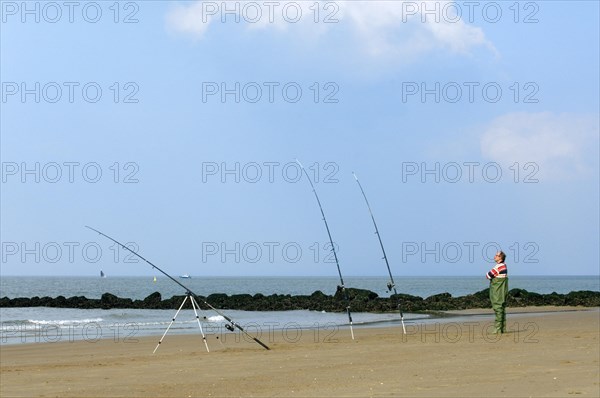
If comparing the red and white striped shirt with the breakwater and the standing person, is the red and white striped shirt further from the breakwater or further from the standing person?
the breakwater

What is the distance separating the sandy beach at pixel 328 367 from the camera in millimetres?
9258

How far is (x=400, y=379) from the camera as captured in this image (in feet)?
32.2

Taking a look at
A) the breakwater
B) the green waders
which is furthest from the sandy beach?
the breakwater

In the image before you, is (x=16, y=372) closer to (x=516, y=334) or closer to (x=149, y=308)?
(x=516, y=334)

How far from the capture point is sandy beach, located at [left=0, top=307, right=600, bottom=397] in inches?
364

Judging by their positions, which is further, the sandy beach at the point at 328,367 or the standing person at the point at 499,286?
the standing person at the point at 499,286

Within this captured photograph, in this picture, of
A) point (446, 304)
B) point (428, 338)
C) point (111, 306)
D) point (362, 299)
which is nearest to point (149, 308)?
point (111, 306)

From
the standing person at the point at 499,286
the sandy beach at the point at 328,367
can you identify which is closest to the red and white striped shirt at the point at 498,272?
the standing person at the point at 499,286

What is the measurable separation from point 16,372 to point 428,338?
717cm

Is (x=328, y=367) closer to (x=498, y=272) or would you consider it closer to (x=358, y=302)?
(x=498, y=272)

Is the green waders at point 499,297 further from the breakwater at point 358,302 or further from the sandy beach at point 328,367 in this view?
the breakwater at point 358,302

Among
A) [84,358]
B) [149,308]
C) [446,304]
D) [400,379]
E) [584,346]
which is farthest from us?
[149,308]

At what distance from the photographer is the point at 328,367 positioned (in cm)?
1144

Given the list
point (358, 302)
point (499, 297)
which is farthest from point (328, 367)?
point (358, 302)
